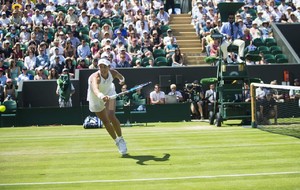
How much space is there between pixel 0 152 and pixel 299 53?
18083mm

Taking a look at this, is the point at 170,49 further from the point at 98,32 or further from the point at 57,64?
the point at 57,64

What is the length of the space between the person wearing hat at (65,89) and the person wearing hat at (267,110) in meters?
7.82

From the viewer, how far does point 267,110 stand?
764 inches

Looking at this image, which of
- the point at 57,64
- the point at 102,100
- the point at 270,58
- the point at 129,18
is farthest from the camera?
the point at 129,18

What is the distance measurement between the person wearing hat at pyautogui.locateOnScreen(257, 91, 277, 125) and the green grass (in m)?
1.82

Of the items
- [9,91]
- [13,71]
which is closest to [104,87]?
[9,91]

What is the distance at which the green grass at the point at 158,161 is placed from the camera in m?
9.91

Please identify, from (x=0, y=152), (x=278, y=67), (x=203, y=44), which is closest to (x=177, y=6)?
(x=203, y=44)

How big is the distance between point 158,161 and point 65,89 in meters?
12.4

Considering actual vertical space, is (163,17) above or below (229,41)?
above

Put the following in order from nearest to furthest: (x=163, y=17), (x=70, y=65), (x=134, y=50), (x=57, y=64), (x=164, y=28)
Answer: (x=57, y=64) → (x=70, y=65) → (x=134, y=50) → (x=164, y=28) → (x=163, y=17)

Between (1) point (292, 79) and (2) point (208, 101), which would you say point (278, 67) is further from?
(2) point (208, 101)

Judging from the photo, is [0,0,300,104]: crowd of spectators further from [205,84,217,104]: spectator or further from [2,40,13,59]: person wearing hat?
[205,84,217,104]: spectator

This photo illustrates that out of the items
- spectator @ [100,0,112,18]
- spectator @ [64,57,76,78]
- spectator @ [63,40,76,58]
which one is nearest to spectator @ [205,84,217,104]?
spectator @ [64,57,76,78]
